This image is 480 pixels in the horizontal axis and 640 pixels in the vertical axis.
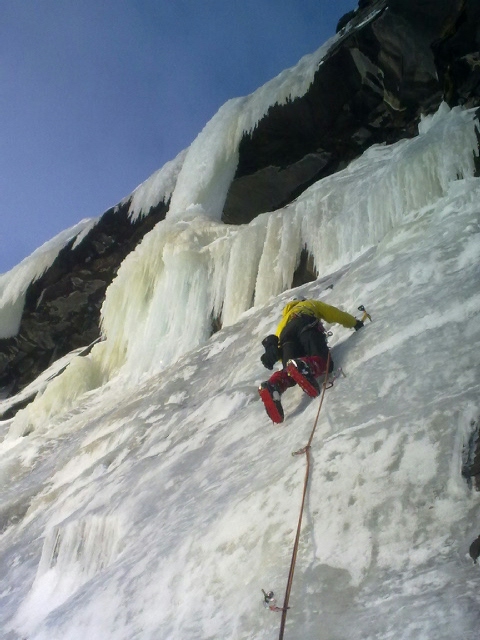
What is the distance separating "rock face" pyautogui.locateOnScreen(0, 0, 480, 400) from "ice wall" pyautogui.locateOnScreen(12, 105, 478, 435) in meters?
0.56

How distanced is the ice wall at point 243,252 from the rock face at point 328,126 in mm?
556

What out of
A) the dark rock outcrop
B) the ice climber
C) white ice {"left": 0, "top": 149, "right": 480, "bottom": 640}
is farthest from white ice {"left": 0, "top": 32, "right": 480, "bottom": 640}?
the dark rock outcrop

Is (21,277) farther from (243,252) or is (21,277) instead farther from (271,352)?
(271,352)

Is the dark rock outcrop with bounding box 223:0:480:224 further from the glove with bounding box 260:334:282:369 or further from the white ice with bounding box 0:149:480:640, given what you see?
the glove with bounding box 260:334:282:369

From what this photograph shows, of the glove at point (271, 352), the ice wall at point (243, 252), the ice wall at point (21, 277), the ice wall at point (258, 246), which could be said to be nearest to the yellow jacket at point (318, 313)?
the glove at point (271, 352)

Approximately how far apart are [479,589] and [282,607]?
0.75 metres

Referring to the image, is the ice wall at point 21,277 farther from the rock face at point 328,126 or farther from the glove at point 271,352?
the glove at point 271,352

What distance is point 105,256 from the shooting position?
554 inches

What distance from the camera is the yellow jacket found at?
4652 mm

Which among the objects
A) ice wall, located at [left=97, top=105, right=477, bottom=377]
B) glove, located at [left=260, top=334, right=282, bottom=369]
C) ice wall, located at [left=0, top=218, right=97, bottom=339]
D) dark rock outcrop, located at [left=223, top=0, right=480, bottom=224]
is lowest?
glove, located at [left=260, top=334, right=282, bottom=369]

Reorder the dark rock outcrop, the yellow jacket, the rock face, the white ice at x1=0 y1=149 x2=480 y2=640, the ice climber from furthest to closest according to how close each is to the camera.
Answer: the rock face < the dark rock outcrop < the yellow jacket < the ice climber < the white ice at x1=0 y1=149 x2=480 y2=640

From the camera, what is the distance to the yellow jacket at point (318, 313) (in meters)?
4.65

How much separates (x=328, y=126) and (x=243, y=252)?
4.37m

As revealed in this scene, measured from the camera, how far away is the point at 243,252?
8617 millimetres
